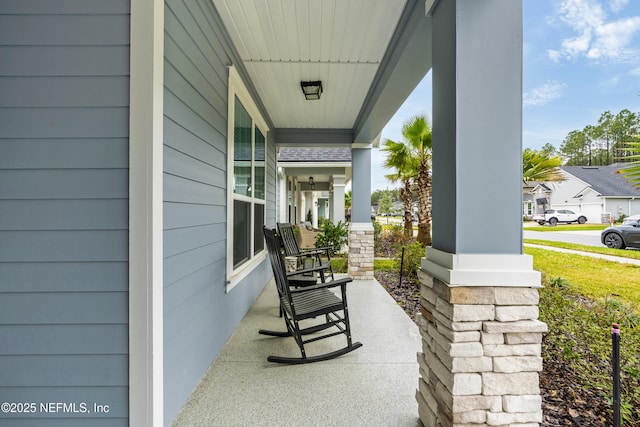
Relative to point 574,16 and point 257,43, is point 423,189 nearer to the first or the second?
point 574,16

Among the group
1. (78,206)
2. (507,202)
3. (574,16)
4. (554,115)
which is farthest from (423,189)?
(78,206)

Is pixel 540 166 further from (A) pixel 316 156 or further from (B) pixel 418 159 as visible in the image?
(A) pixel 316 156

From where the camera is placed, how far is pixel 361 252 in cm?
557

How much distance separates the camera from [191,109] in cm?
192

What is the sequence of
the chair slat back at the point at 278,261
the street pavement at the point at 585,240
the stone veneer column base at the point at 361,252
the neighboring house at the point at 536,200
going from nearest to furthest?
1. the chair slat back at the point at 278,261
2. the street pavement at the point at 585,240
3. the stone veneer column base at the point at 361,252
4. the neighboring house at the point at 536,200

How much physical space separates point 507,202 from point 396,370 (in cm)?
160

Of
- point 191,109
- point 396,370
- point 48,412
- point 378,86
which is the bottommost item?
point 396,370

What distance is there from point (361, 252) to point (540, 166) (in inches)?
122

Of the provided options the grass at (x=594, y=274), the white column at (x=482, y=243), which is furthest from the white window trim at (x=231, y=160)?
the grass at (x=594, y=274)

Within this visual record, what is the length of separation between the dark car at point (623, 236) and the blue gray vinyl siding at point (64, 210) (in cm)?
689

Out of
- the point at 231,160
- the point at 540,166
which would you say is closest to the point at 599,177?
the point at 540,166

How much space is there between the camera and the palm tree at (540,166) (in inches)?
130

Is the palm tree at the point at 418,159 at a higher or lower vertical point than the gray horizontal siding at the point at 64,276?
higher

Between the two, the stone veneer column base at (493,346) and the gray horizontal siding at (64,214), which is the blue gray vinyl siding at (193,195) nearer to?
the gray horizontal siding at (64,214)
